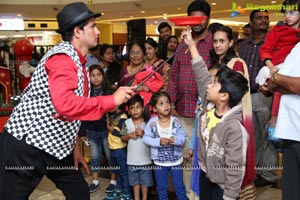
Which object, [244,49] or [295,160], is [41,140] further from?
[244,49]

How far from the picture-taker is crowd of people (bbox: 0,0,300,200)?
157cm

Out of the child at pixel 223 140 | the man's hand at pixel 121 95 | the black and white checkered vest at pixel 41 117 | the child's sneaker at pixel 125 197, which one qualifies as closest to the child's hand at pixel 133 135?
the child's sneaker at pixel 125 197

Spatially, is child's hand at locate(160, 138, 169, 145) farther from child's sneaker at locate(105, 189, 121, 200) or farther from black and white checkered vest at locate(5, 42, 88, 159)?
black and white checkered vest at locate(5, 42, 88, 159)

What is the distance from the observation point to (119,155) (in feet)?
9.24

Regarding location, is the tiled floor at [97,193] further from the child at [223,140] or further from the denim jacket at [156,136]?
the child at [223,140]

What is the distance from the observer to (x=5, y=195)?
1729 millimetres

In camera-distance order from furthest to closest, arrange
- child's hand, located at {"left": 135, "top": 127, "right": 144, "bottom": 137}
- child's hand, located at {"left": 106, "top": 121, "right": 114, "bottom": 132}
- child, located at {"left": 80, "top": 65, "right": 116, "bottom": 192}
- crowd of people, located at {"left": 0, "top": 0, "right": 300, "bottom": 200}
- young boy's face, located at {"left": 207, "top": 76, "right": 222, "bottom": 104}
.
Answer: child, located at {"left": 80, "top": 65, "right": 116, "bottom": 192} → child's hand, located at {"left": 106, "top": 121, "right": 114, "bottom": 132} → child's hand, located at {"left": 135, "top": 127, "right": 144, "bottom": 137} → young boy's face, located at {"left": 207, "top": 76, "right": 222, "bottom": 104} → crowd of people, located at {"left": 0, "top": 0, "right": 300, "bottom": 200}

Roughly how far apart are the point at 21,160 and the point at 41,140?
0.53 feet

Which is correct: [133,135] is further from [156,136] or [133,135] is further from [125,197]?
[125,197]

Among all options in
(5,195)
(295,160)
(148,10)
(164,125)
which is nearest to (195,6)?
(164,125)

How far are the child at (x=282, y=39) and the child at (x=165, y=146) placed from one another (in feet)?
2.29

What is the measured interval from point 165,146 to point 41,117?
1.10 m

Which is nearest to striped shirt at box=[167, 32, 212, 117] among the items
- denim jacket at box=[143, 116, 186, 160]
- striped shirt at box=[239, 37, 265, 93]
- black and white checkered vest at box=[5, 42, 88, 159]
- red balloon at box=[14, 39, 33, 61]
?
denim jacket at box=[143, 116, 186, 160]

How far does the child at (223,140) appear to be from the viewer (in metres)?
1.67
